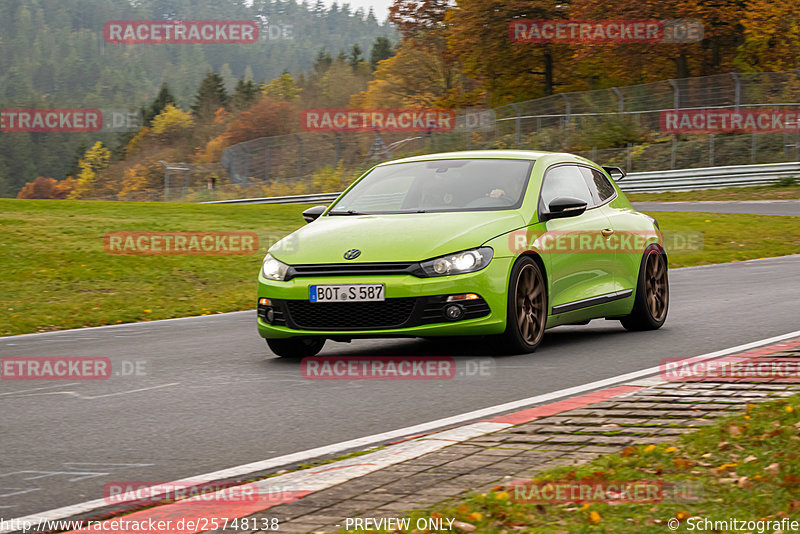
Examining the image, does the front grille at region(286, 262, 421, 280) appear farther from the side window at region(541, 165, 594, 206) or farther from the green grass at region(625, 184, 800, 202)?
the green grass at region(625, 184, 800, 202)

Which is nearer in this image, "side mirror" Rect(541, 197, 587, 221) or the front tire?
the front tire

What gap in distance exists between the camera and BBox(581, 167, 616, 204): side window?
11344 millimetres

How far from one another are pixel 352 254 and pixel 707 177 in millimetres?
36849

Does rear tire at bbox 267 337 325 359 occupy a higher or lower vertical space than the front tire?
lower

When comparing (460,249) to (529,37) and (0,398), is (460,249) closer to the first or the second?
(0,398)

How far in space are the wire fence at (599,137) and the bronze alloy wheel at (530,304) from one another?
3579 cm

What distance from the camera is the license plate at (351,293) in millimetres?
8922

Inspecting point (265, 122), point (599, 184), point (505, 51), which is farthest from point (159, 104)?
point (599, 184)

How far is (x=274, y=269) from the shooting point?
30.9 ft

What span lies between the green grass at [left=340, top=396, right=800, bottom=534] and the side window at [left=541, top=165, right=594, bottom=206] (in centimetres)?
488

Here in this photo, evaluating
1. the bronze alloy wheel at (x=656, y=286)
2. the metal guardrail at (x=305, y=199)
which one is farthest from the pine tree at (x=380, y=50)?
the bronze alloy wheel at (x=656, y=286)

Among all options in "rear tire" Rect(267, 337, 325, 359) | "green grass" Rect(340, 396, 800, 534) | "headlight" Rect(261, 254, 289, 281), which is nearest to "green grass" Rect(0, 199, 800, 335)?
"rear tire" Rect(267, 337, 325, 359)

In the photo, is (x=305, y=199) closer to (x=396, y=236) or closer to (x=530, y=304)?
(x=530, y=304)

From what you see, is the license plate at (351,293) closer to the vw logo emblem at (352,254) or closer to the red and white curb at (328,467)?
the vw logo emblem at (352,254)
